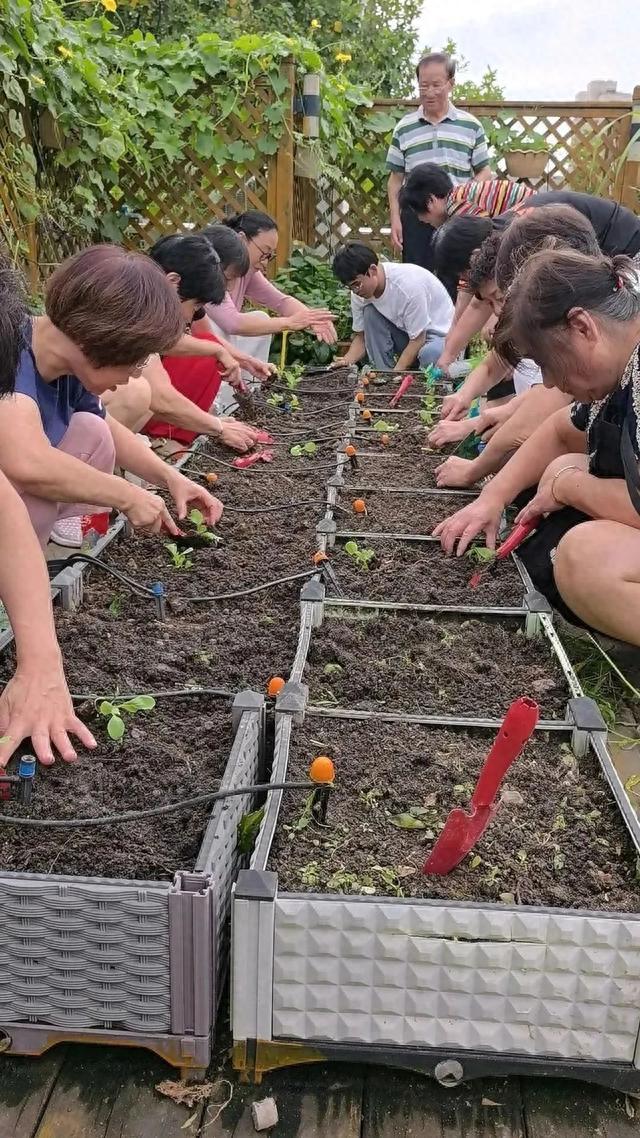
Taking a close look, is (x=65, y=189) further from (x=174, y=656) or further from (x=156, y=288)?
(x=174, y=656)

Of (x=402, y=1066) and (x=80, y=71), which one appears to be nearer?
(x=402, y=1066)

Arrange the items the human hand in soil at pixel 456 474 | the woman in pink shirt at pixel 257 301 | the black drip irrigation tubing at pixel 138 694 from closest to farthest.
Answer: the black drip irrigation tubing at pixel 138 694 → the human hand in soil at pixel 456 474 → the woman in pink shirt at pixel 257 301

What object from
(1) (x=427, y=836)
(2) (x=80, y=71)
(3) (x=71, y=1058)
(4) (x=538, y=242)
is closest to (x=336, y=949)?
(1) (x=427, y=836)

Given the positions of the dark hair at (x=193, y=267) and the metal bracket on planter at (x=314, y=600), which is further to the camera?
the dark hair at (x=193, y=267)

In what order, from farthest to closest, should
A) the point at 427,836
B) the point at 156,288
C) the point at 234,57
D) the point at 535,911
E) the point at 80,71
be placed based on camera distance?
the point at 234,57 < the point at 80,71 < the point at 156,288 < the point at 427,836 < the point at 535,911

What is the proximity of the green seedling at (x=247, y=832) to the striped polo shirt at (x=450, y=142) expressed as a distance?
5.40 m

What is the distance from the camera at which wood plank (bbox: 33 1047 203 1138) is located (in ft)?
4.02

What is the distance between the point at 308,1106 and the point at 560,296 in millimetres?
1562

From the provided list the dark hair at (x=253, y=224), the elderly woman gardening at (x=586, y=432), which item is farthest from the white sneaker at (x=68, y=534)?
the dark hair at (x=253, y=224)

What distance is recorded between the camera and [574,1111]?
128cm

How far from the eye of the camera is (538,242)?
265 centimetres

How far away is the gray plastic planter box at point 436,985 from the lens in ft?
4.09

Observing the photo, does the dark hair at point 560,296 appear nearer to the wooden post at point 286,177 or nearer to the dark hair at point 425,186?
the dark hair at point 425,186

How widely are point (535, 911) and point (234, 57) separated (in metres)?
6.85
